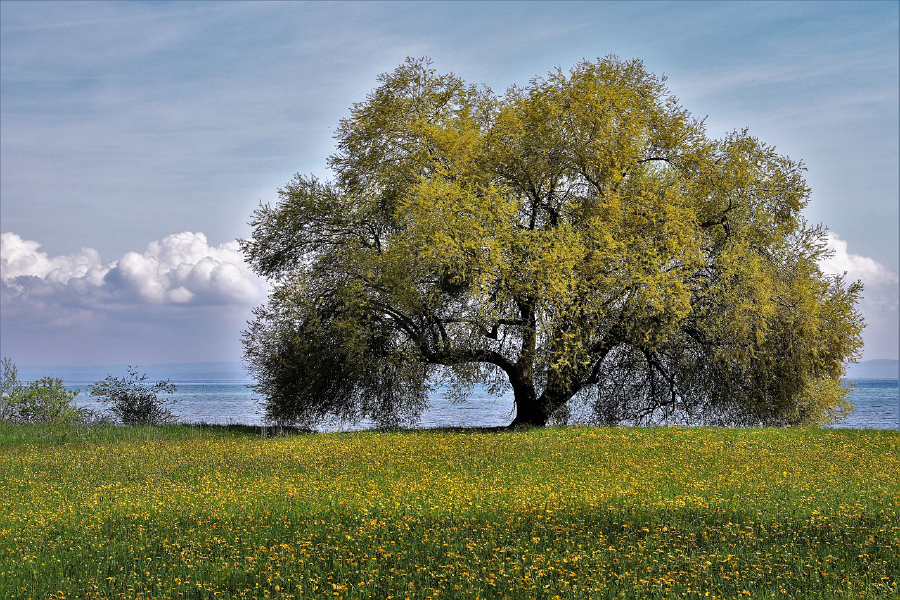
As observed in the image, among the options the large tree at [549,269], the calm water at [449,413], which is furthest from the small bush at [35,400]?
the large tree at [549,269]

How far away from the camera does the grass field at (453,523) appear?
29.0 ft

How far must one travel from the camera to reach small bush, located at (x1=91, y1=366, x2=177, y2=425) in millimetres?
27828

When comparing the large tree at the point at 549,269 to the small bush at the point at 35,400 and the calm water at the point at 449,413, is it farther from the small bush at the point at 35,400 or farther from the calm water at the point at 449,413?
the small bush at the point at 35,400

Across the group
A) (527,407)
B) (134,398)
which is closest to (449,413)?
(527,407)

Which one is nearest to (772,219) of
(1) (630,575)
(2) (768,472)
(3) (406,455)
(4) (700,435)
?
(4) (700,435)

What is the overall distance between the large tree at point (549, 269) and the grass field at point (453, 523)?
562 cm

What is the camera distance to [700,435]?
2231 cm

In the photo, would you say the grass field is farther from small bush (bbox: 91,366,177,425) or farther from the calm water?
the calm water

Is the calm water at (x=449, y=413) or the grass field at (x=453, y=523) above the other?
the grass field at (x=453, y=523)

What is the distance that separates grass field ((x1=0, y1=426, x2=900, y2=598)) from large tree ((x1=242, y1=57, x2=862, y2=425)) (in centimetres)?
562

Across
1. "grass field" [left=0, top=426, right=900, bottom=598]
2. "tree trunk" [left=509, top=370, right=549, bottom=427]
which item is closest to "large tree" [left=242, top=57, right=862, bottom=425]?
"tree trunk" [left=509, top=370, right=549, bottom=427]

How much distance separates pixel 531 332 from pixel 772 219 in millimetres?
10371

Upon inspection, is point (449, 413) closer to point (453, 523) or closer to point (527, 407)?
point (527, 407)

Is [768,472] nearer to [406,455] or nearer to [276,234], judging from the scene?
[406,455]
